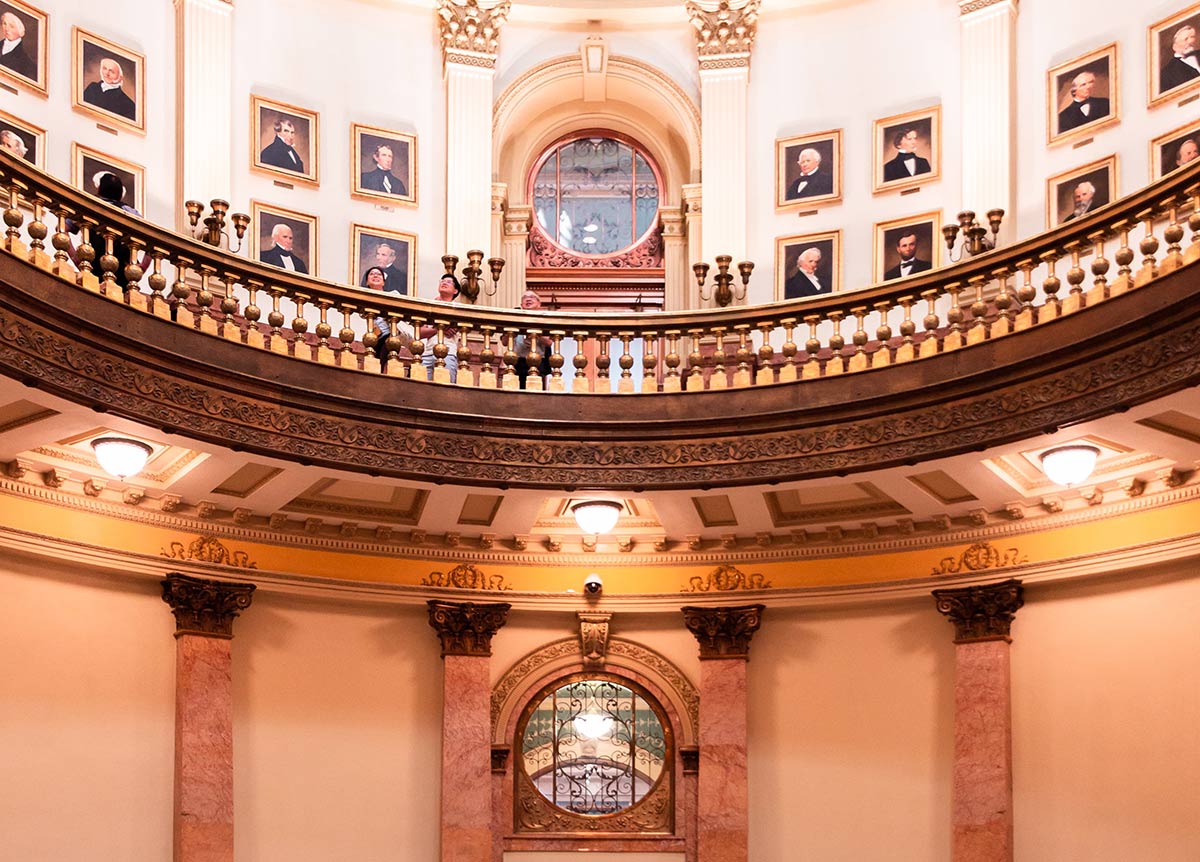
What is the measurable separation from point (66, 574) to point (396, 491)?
317cm

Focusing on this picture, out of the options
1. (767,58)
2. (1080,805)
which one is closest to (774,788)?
(1080,805)

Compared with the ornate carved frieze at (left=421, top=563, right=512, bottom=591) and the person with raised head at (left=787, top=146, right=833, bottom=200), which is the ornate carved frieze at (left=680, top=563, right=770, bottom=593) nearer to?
the ornate carved frieze at (left=421, top=563, right=512, bottom=591)

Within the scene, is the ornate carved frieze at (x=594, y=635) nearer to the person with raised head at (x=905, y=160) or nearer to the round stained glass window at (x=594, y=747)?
the round stained glass window at (x=594, y=747)

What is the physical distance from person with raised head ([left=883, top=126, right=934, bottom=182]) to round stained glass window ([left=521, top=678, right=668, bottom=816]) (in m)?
7.10

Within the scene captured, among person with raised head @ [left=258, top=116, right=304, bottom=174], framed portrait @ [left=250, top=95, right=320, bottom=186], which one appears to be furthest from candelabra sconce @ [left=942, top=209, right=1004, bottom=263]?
person with raised head @ [left=258, top=116, right=304, bottom=174]

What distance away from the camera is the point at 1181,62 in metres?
16.1

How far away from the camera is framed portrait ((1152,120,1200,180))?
51.8 ft

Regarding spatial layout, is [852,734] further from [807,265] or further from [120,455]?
[120,455]

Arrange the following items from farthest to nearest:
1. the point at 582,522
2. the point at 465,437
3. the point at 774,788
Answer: the point at 774,788, the point at 582,522, the point at 465,437

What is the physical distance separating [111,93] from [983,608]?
1099cm

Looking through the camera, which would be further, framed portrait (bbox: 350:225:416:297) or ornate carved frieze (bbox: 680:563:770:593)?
framed portrait (bbox: 350:225:416:297)

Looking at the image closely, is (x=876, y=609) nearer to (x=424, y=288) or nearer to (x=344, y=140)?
(x=424, y=288)

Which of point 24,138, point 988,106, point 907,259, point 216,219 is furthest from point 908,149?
point 24,138

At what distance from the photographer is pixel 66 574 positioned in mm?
13875
